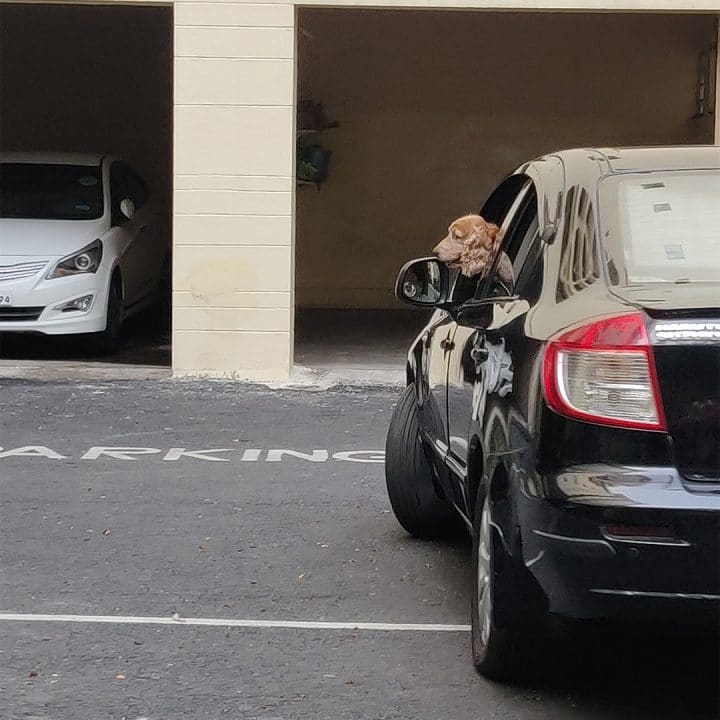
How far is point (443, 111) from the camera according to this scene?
53.3ft

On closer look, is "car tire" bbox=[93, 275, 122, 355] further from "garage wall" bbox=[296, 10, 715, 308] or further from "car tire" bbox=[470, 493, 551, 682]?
"car tire" bbox=[470, 493, 551, 682]

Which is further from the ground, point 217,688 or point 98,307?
point 98,307

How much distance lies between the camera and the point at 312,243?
16516 millimetres

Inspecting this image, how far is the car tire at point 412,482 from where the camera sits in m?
5.98

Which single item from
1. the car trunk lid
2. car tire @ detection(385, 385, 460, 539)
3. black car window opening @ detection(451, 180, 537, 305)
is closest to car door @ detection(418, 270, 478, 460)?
black car window opening @ detection(451, 180, 537, 305)

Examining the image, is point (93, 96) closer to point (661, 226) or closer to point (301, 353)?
point (301, 353)

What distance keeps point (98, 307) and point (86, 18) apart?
6231mm

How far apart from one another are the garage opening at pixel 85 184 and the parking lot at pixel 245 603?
2769 mm

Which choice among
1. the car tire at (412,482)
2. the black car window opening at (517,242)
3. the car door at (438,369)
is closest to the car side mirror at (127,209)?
the car tire at (412,482)

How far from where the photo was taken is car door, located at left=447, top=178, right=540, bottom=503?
13.5 ft

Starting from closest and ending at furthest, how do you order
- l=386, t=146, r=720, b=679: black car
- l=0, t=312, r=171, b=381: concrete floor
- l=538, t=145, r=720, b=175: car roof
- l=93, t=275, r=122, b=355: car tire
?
l=386, t=146, r=720, b=679: black car → l=538, t=145, r=720, b=175: car roof → l=0, t=312, r=171, b=381: concrete floor → l=93, t=275, r=122, b=355: car tire

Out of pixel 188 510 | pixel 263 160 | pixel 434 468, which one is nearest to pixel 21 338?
pixel 263 160

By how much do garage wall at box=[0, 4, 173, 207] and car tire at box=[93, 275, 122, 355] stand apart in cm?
470

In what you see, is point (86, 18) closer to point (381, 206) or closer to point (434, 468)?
point (381, 206)
